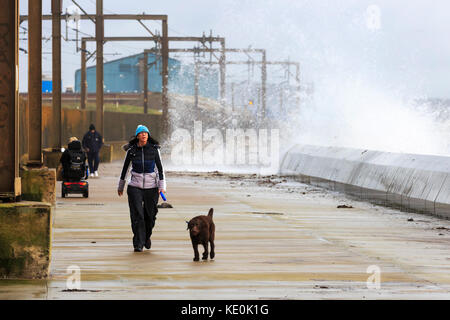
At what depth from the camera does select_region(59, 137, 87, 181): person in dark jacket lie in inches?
950

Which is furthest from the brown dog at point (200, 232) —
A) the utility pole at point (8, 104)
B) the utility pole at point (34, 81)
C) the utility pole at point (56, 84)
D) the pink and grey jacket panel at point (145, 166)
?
the utility pole at point (56, 84)

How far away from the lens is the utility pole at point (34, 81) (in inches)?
888

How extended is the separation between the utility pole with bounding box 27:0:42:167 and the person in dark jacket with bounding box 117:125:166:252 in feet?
28.6

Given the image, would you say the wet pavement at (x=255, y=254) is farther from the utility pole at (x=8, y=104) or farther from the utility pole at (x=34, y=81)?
the utility pole at (x=34, y=81)

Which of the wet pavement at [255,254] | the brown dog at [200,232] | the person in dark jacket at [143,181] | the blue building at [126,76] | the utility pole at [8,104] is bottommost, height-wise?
the wet pavement at [255,254]

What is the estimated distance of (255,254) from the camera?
13578mm

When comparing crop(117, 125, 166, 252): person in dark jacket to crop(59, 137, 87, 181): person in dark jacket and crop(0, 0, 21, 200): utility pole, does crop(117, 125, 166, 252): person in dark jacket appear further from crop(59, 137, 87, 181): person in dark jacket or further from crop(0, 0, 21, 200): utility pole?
crop(59, 137, 87, 181): person in dark jacket

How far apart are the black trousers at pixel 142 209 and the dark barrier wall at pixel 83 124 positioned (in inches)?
646

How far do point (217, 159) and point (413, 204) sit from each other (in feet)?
97.0

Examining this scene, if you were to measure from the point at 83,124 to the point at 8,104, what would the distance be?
40.3m

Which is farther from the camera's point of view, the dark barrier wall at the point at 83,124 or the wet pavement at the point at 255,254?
the dark barrier wall at the point at 83,124

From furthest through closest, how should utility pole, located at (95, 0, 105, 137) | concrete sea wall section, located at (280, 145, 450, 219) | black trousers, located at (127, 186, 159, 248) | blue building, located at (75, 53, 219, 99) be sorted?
blue building, located at (75, 53, 219, 99), utility pole, located at (95, 0, 105, 137), concrete sea wall section, located at (280, 145, 450, 219), black trousers, located at (127, 186, 159, 248)

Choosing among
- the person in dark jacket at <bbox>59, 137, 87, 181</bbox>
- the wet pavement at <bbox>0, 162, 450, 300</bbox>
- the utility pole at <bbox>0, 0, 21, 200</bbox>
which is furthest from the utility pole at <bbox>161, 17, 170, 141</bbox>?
the utility pole at <bbox>0, 0, 21, 200</bbox>
